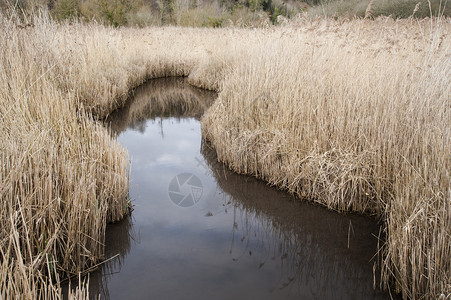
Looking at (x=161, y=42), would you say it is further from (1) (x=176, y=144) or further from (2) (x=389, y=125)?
(2) (x=389, y=125)

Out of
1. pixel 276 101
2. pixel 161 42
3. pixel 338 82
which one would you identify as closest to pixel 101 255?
pixel 276 101

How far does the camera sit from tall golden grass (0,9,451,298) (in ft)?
7.11

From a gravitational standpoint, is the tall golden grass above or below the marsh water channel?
above

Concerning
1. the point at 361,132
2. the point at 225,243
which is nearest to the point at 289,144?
the point at 361,132

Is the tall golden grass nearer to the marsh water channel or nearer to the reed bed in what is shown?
the reed bed

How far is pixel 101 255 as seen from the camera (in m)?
2.62

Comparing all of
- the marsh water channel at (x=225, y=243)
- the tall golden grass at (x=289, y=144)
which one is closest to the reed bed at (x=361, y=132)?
the tall golden grass at (x=289, y=144)

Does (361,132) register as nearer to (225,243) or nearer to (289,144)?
(289,144)

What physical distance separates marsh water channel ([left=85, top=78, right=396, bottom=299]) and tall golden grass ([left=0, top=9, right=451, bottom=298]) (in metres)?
0.17

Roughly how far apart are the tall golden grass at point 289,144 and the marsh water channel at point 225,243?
0.17 meters

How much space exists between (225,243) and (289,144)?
54.0 inches

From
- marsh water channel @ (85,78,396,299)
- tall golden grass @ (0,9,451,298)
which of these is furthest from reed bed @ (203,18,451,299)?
marsh water channel @ (85,78,396,299)

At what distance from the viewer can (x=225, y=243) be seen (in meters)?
2.93

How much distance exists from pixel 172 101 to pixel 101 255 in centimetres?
577
